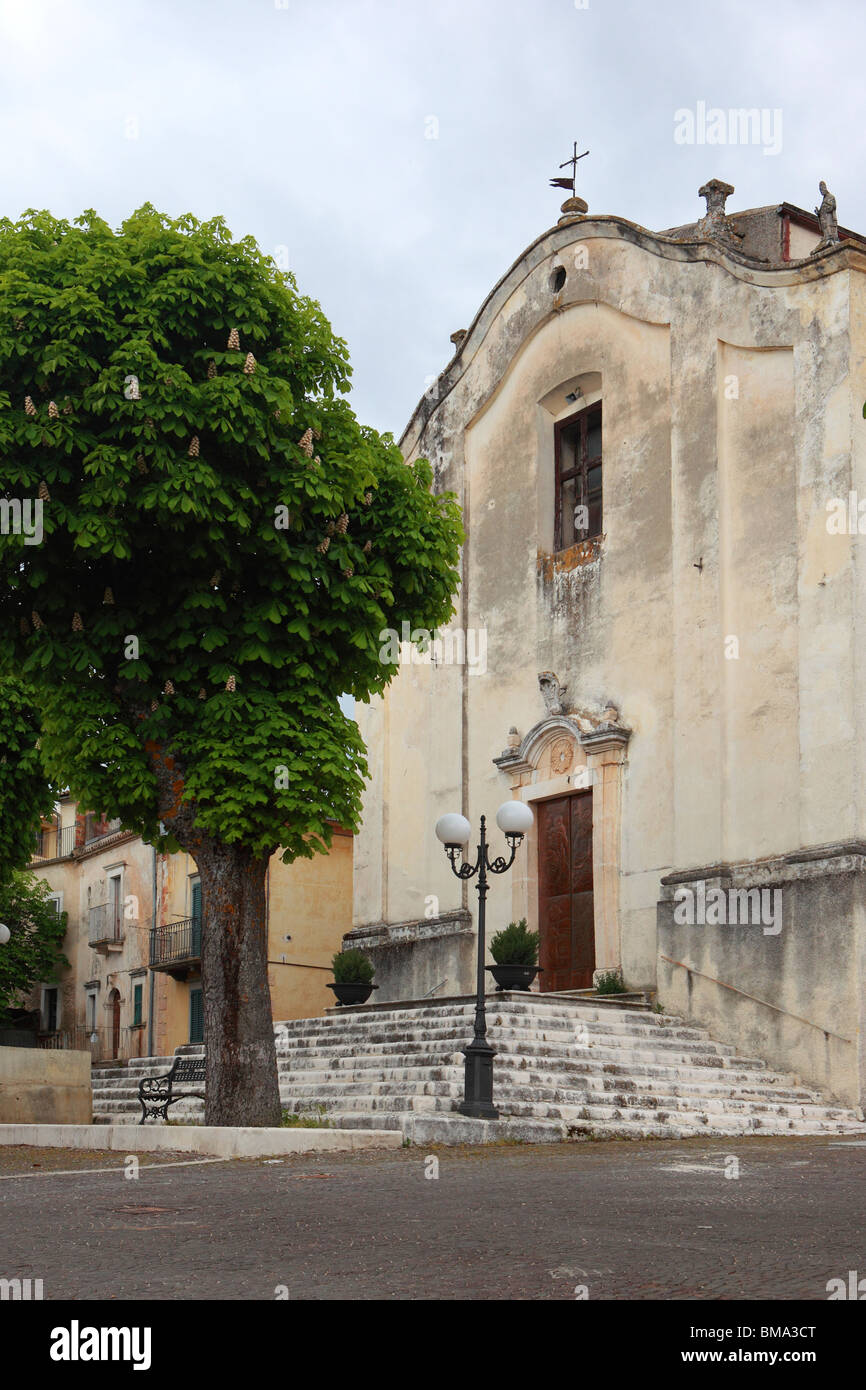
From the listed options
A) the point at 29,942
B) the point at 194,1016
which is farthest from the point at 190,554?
the point at 29,942

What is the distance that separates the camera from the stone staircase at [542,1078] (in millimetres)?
15258

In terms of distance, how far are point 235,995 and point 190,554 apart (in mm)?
4214

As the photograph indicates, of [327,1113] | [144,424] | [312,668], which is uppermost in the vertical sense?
[144,424]

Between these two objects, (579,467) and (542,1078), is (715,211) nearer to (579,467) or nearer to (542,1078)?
(579,467)

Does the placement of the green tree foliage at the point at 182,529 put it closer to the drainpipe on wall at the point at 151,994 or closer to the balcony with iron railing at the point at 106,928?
the drainpipe on wall at the point at 151,994

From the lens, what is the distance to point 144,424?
47.3ft

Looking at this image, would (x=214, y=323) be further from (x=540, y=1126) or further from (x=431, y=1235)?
(x=431, y=1235)

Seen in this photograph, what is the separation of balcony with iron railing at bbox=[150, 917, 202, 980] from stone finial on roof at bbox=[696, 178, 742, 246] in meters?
19.5

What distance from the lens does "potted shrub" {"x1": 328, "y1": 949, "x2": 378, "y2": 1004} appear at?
80.9 ft

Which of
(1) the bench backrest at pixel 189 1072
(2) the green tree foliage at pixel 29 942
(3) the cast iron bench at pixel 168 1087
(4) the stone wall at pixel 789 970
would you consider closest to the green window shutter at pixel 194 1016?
(2) the green tree foliage at pixel 29 942

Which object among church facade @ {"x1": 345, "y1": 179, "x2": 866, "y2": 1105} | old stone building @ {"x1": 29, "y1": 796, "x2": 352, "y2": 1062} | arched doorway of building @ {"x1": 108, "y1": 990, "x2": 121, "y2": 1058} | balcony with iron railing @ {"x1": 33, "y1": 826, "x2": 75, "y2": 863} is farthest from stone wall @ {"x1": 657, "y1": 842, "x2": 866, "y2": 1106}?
balcony with iron railing @ {"x1": 33, "y1": 826, "x2": 75, "y2": 863}
